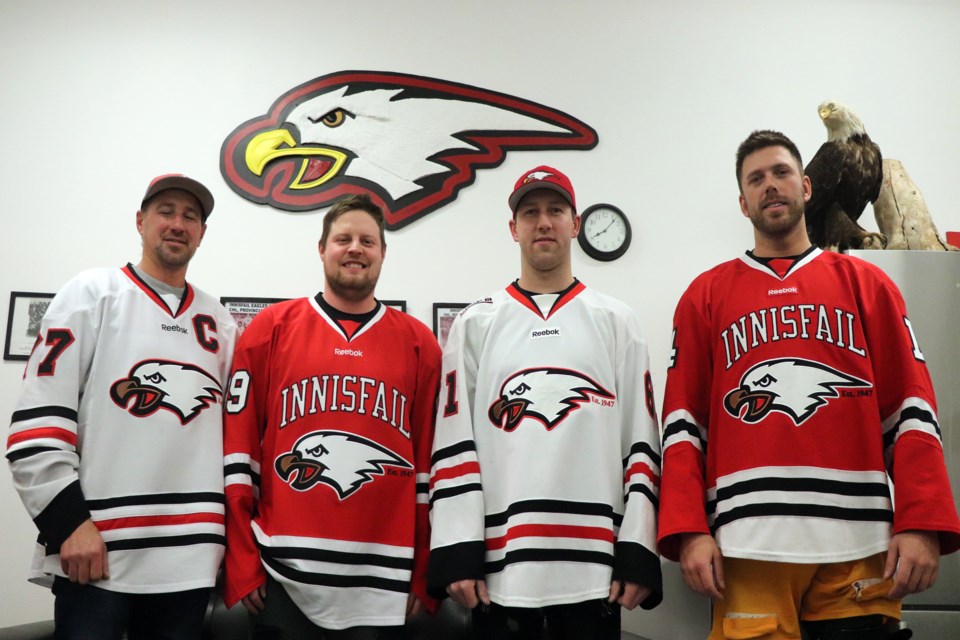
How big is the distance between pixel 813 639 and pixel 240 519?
137 cm

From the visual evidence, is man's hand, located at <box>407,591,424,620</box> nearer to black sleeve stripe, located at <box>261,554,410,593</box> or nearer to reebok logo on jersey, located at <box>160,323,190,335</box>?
black sleeve stripe, located at <box>261,554,410,593</box>

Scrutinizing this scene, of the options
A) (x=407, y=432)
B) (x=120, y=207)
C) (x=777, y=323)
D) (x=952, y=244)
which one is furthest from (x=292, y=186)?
(x=952, y=244)

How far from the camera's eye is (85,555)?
62.2 inches

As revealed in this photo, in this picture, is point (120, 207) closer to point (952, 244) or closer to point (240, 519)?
point (240, 519)

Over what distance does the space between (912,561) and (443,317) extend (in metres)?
1.82

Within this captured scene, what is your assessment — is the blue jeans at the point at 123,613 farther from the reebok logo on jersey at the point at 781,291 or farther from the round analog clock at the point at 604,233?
the round analog clock at the point at 604,233

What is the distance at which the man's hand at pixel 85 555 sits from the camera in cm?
158

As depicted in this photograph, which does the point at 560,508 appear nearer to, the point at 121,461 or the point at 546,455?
the point at 546,455

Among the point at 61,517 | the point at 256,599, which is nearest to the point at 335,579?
the point at 256,599

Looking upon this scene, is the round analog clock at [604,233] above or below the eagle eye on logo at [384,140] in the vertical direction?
below

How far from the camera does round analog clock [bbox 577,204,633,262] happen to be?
295 centimetres

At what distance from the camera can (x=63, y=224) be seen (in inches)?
110

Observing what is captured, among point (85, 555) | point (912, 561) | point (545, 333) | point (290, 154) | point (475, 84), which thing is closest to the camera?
point (912, 561)

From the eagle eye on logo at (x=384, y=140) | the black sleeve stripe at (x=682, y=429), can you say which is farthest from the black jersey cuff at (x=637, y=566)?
the eagle eye on logo at (x=384, y=140)
